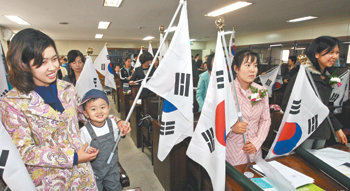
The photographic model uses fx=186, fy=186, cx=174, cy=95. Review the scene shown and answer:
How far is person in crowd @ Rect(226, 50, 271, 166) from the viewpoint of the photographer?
1.36 metres

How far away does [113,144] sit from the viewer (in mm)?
1382

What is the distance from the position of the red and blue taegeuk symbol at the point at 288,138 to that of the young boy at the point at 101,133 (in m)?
1.07

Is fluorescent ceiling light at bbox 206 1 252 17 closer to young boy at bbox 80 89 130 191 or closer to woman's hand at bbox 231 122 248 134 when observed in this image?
woman's hand at bbox 231 122 248 134

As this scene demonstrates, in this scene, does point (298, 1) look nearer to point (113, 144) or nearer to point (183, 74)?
point (183, 74)

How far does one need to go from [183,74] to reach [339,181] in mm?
1097

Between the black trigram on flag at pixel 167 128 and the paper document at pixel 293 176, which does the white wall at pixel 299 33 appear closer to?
the paper document at pixel 293 176

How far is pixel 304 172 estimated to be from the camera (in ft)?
3.81

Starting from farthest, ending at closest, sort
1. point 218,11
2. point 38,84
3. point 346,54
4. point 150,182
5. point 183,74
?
point 346,54, point 218,11, point 150,182, point 183,74, point 38,84

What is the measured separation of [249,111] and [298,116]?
0.32 metres

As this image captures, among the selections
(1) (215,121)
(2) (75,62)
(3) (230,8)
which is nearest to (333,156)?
(1) (215,121)

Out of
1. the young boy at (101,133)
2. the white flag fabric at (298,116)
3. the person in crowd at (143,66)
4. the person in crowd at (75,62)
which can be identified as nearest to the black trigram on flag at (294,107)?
the white flag fabric at (298,116)

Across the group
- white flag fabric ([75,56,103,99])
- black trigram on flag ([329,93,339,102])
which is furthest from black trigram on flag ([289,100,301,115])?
black trigram on flag ([329,93,339,102])

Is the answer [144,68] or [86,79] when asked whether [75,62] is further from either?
[144,68]


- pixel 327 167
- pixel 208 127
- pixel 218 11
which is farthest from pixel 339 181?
pixel 218 11
